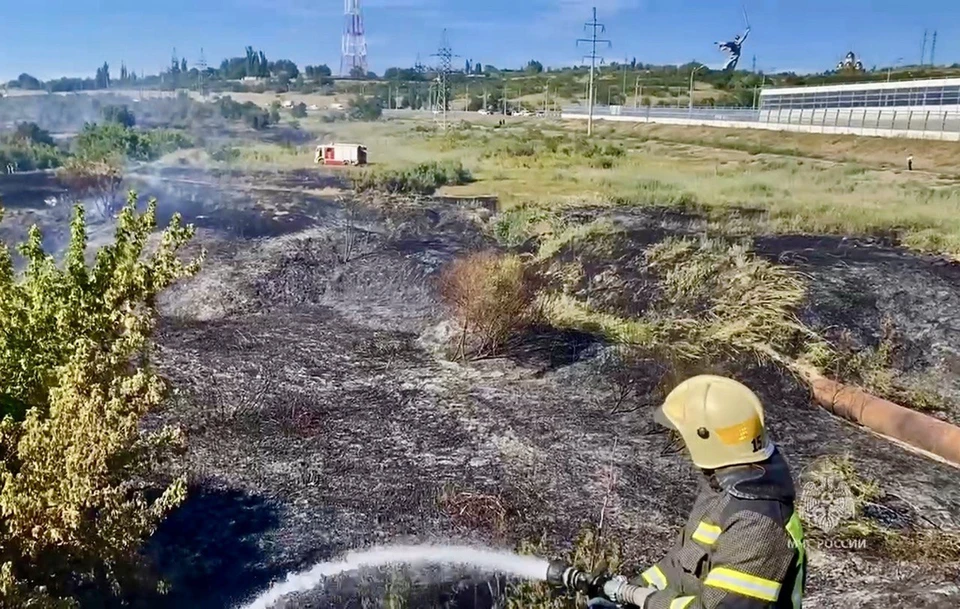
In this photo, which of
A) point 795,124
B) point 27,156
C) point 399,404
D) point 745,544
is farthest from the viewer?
point 795,124

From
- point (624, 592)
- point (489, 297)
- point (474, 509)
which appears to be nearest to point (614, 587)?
point (624, 592)

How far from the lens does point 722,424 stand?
215 cm

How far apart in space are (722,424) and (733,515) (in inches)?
8.6

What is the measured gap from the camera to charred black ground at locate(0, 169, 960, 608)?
5012mm

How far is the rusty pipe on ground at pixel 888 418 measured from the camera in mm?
6270

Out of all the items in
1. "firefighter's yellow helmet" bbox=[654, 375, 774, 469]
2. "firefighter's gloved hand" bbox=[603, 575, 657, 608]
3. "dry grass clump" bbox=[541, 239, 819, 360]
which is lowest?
"dry grass clump" bbox=[541, 239, 819, 360]

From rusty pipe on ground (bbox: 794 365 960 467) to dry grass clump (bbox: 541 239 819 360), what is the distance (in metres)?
0.52

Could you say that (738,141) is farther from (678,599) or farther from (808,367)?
(678,599)

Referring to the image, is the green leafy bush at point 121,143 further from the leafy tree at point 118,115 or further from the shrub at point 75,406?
the shrub at point 75,406

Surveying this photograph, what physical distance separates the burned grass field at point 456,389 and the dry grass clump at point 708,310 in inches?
2.7

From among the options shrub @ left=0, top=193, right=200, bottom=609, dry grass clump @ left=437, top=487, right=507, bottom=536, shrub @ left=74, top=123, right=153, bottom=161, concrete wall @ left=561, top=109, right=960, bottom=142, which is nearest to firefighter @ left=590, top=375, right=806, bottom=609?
shrub @ left=0, top=193, right=200, bottom=609

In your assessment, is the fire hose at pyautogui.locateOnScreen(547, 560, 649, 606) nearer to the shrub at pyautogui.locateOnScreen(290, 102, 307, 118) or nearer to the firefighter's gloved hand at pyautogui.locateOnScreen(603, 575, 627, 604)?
the firefighter's gloved hand at pyautogui.locateOnScreen(603, 575, 627, 604)

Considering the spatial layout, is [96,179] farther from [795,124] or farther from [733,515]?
[733,515]

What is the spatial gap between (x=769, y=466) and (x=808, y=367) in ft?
17.8
